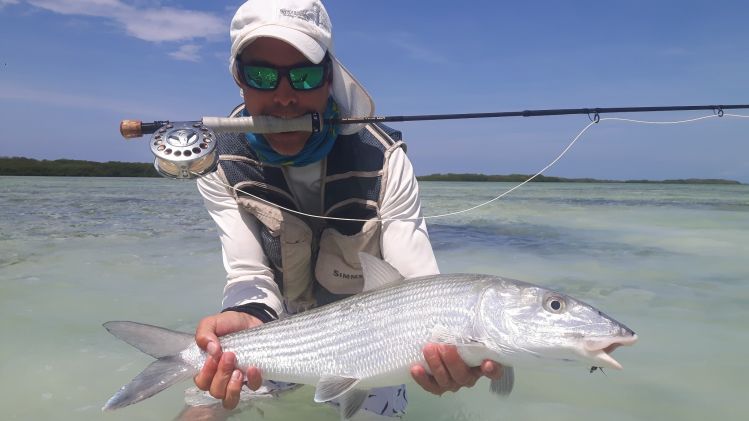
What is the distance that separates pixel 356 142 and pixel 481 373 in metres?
1.47

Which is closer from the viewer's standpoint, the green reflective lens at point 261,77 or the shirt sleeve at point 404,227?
the green reflective lens at point 261,77

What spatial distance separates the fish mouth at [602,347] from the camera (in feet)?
6.21

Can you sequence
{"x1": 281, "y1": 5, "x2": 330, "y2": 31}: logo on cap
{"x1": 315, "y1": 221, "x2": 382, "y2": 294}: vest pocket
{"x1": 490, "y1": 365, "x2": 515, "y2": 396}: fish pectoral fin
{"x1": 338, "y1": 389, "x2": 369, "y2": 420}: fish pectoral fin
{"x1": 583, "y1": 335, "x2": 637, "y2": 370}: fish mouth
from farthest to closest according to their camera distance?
{"x1": 315, "y1": 221, "x2": 382, "y2": 294}: vest pocket < {"x1": 281, "y1": 5, "x2": 330, "y2": 31}: logo on cap < {"x1": 338, "y1": 389, "x2": 369, "y2": 420}: fish pectoral fin < {"x1": 490, "y1": 365, "x2": 515, "y2": 396}: fish pectoral fin < {"x1": 583, "y1": 335, "x2": 637, "y2": 370}: fish mouth

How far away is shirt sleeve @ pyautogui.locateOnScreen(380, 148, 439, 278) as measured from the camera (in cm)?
291

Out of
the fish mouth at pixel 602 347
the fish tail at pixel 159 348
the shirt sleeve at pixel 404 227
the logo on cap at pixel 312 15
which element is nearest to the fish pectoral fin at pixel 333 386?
the fish tail at pixel 159 348

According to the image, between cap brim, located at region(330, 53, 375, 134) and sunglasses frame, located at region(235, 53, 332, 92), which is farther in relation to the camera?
cap brim, located at region(330, 53, 375, 134)

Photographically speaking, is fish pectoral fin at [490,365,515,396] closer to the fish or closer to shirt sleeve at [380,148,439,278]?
the fish

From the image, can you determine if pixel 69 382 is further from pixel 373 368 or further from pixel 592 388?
pixel 592 388

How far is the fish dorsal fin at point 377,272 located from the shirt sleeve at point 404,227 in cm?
40

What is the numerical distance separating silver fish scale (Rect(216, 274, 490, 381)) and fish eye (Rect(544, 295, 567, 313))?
0.79ft

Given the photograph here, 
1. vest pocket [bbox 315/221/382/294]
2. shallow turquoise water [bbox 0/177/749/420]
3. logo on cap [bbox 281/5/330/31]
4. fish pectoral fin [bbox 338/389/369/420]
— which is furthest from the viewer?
shallow turquoise water [bbox 0/177/749/420]

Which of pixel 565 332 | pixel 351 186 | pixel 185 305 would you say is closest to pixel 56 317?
pixel 185 305

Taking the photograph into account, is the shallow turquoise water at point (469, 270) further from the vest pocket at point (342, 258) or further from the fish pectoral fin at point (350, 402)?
the fish pectoral fin at point (350, 402)

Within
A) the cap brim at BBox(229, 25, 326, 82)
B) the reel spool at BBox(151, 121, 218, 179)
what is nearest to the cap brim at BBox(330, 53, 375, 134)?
the cap brim at BBox(229, 25, 326, 82)
